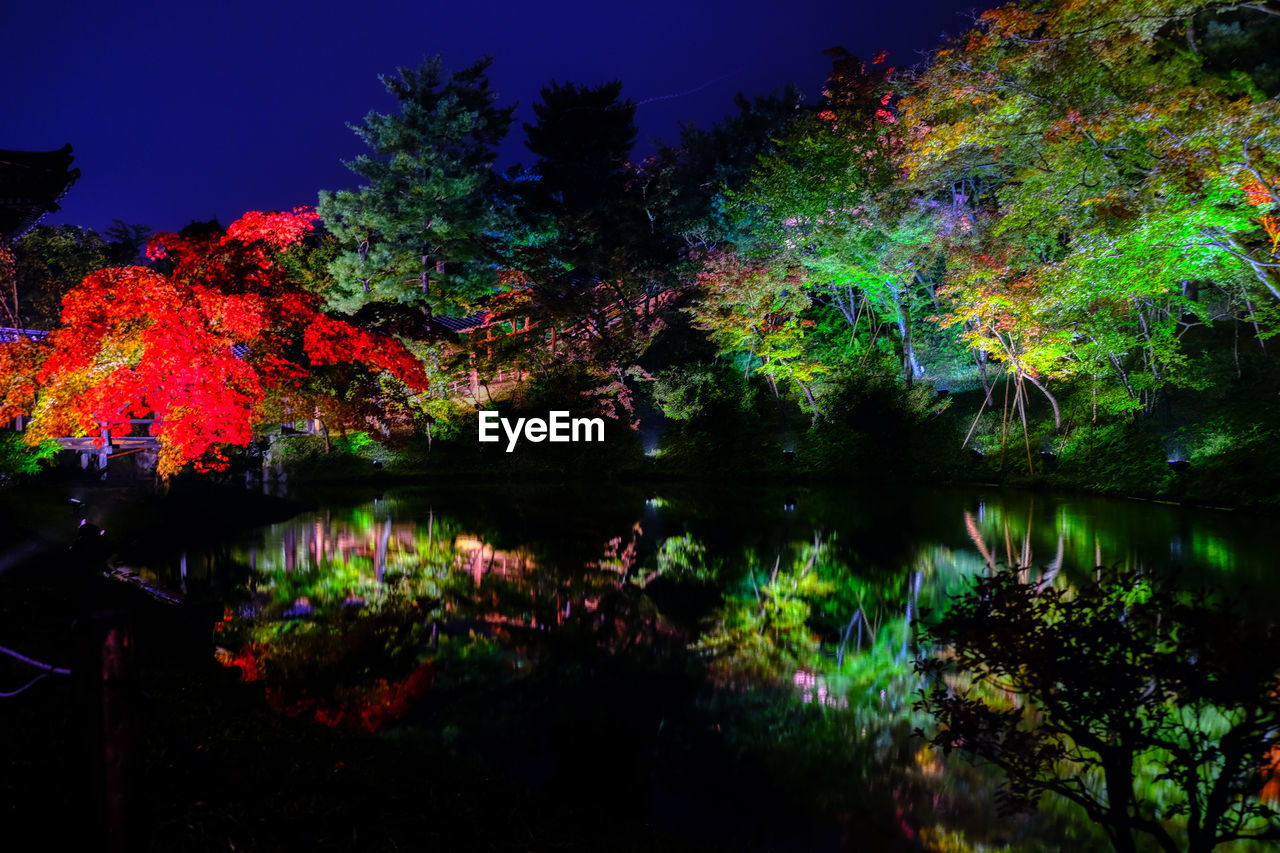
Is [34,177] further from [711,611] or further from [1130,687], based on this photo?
[1130,687]

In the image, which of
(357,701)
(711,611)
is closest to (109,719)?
(357,701)

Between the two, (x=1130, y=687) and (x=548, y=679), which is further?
(x=548, y=679)

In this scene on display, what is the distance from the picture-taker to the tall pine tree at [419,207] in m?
24.4

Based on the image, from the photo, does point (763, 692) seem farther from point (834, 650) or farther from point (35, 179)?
point (35, 179)

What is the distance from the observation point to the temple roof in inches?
622

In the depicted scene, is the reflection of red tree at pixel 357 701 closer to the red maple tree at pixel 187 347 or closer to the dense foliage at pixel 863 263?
the red maple tree at pixel 187 347

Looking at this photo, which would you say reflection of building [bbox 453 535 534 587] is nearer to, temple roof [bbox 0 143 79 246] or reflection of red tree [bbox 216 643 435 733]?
reflection of red tree [bbox 216 643 435 733]

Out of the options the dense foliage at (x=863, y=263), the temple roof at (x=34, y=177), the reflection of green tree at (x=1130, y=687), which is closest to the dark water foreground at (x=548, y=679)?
the reflection of green tree at (x=1130, y=687)

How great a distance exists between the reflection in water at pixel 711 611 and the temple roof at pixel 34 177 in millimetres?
10369

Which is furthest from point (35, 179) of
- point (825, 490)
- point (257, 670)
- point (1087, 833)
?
point (1087, 833)

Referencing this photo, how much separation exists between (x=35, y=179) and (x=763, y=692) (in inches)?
788

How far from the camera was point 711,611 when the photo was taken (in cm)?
737

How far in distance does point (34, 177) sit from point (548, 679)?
18.6 m

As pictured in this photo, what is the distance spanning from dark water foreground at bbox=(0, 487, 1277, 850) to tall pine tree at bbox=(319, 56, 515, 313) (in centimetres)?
1406
